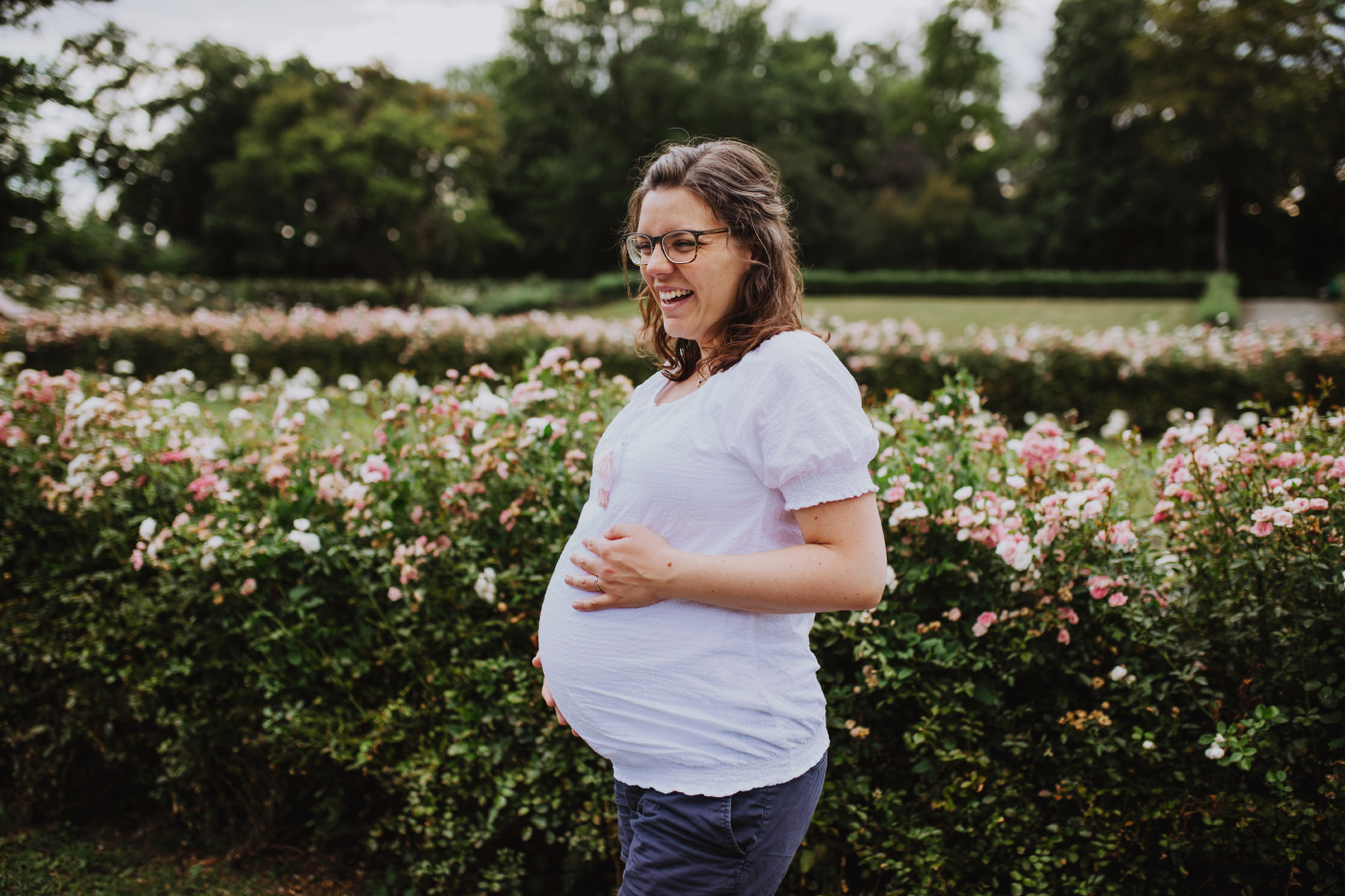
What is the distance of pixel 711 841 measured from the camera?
1.16 meters

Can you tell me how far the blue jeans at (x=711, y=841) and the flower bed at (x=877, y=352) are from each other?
224 inches

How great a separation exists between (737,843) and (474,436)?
1.89m

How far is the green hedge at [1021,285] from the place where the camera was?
2431 centimetres

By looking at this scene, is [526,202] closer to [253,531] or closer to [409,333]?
[409,333]

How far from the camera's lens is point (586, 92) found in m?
35.4

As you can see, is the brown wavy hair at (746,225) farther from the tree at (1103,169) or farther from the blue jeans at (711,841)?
the tree at (1103,169)

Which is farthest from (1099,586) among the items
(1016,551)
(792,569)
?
(792,569)

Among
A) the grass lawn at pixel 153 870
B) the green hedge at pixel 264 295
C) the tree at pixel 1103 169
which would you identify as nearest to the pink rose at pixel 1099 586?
the grass lawn at pixel 153 870

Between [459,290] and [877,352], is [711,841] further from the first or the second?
[459,290]

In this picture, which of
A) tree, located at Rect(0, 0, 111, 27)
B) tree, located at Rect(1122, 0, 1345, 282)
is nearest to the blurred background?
tree, located at Rect(1122, 0, 1345, 282)

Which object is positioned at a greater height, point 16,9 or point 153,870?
point 16,9

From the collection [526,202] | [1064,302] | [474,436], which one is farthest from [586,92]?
[474,436]

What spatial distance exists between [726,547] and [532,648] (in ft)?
4.52

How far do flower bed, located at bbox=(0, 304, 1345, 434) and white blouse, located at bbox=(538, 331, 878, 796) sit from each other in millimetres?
5630
